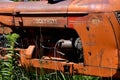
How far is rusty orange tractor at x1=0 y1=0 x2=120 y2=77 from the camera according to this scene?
5.55m

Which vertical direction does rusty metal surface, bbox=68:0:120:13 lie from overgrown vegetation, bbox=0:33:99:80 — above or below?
above

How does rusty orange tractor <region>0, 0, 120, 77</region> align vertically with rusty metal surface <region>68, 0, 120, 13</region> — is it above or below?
below

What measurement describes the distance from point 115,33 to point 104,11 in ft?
1.04

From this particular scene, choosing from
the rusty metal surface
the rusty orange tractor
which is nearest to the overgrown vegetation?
the rusty orange tractor

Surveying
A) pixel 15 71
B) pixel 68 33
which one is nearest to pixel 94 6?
pixel 68 33

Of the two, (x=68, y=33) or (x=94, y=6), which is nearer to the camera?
(x=94, y=6)

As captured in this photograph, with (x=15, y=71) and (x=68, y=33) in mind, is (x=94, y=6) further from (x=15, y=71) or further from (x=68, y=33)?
(x=15, y=71)

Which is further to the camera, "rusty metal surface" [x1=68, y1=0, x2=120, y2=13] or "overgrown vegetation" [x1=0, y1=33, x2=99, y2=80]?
"overgrown vegetation" [x1=0, y1=33, x2=99, y2=80]

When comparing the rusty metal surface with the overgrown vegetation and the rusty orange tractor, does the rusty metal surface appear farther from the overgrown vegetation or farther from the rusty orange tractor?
the overgrown vegetation

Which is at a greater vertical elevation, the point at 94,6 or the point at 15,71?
the point at 94,6

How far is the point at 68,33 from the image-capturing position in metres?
6.17

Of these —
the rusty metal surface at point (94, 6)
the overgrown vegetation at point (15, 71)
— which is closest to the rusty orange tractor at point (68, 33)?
the rusty metal surface at point (94, 6)

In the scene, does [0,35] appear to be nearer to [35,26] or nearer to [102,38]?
[35,26]

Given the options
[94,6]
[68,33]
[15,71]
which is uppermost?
[94,6]
